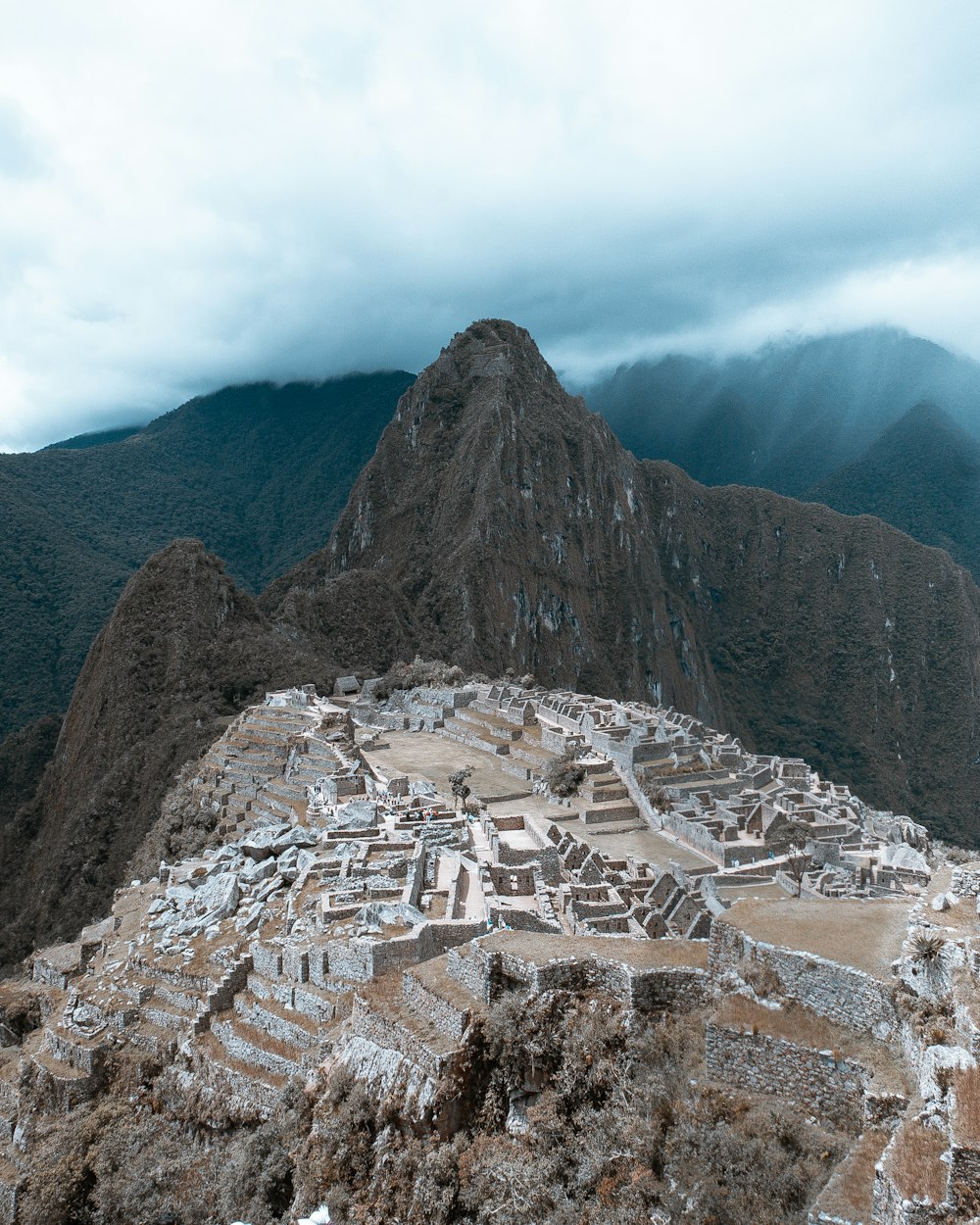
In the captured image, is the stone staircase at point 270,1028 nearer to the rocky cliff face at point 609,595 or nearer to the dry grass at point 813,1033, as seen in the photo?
the dry grass at point 813,1033

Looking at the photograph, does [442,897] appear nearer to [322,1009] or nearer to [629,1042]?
[322,1009]

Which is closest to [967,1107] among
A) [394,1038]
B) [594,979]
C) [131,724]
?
[594,979]

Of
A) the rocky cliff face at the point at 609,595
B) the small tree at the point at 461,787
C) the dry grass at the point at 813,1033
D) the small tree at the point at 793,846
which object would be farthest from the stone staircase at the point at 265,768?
the rocky cliff face at the point at 609,595

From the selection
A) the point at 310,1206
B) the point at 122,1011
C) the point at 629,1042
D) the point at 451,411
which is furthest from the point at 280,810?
the point at 451,411

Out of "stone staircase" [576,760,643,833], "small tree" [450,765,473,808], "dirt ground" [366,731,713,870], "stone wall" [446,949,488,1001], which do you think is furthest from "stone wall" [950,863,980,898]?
"stone staircase" [576,760,643,833]

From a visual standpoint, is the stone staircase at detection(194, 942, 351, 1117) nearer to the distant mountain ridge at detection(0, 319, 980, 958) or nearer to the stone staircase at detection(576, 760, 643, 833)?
the stone staircase at detection(576, 760, 643, 833)
